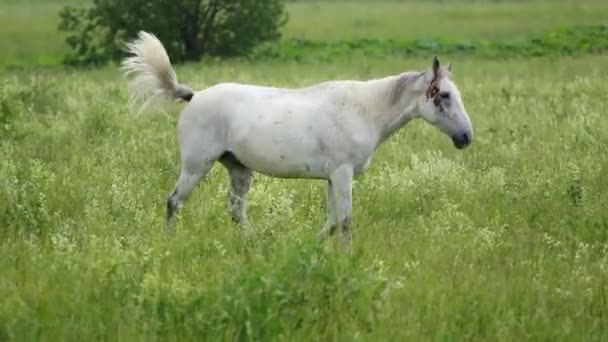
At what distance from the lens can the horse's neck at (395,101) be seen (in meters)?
7.93

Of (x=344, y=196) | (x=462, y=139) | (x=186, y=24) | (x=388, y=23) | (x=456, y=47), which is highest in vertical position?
(x=462, y=139)

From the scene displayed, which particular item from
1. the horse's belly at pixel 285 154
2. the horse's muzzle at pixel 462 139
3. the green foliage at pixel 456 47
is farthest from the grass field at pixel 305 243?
the green foliage at pixel 456 47

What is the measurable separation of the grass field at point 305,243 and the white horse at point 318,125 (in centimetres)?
36

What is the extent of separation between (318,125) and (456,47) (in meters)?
23.8

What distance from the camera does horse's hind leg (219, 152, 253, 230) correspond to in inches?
335

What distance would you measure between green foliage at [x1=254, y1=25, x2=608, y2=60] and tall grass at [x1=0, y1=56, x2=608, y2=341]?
15632 millimetres

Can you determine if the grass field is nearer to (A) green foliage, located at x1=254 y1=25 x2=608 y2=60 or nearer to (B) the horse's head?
(B) the horse's head

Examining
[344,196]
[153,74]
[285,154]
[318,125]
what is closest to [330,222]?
[344,196]

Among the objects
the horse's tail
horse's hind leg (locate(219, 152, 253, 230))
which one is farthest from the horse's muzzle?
the horse's tail

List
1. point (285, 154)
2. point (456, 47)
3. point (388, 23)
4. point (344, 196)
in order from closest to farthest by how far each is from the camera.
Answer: point (344, 196) < point (285, 154) < point (456, 47) < point (388, 23)

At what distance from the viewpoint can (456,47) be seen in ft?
101

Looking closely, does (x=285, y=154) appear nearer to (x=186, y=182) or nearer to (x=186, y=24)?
(x=186, y=182)

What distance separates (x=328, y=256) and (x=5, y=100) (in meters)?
8.59

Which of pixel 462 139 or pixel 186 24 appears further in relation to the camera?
pixel 186 24
